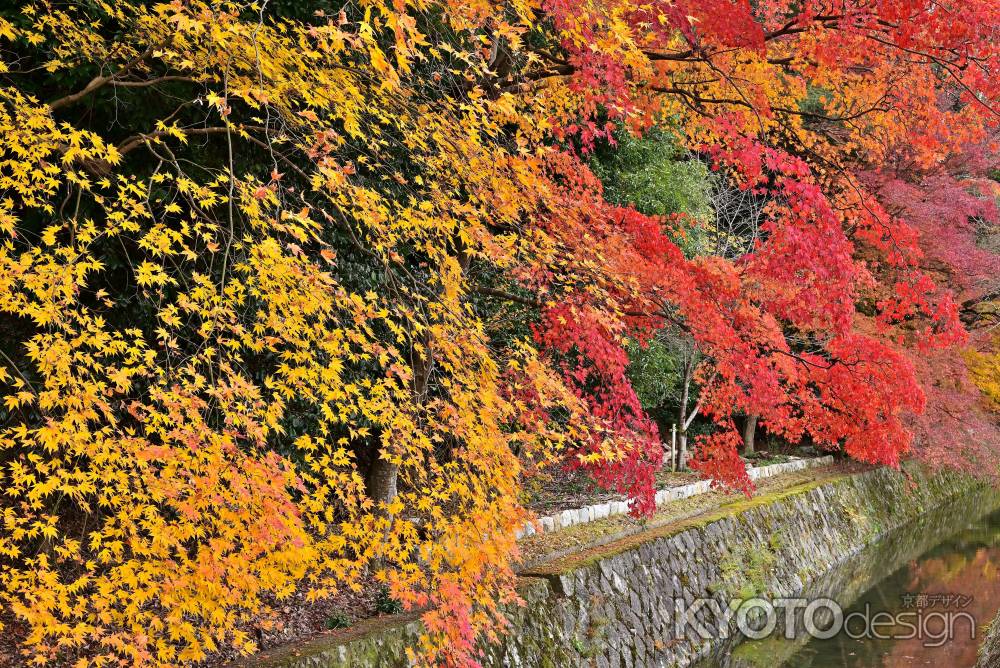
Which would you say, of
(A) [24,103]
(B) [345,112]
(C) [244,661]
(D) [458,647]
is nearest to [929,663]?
(D) [458,647]

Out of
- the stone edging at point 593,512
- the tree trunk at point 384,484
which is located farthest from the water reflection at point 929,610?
the tree trunk at point 384,484

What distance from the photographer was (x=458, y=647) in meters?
6.11

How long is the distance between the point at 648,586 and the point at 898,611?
522 cm

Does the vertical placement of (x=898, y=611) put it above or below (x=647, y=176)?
below

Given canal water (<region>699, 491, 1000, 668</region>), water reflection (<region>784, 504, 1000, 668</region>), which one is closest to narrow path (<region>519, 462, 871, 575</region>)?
canal water (<region>699, 491, 1000, 668</region>)

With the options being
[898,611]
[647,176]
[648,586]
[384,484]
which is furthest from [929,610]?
[384,484]

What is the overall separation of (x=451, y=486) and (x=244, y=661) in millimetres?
1829

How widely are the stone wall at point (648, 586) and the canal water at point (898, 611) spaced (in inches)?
18.8

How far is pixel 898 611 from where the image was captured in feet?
41.9

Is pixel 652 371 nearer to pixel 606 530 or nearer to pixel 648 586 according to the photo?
pixel 606 530

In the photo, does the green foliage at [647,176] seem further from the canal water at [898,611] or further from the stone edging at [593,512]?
the canal water at [898,611]

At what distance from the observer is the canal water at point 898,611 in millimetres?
10500

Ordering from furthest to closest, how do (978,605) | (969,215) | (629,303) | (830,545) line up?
(969,215), (830,545), (978,605), (629,303)

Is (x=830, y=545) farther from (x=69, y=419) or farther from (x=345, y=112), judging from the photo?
(x=69, y=419)
